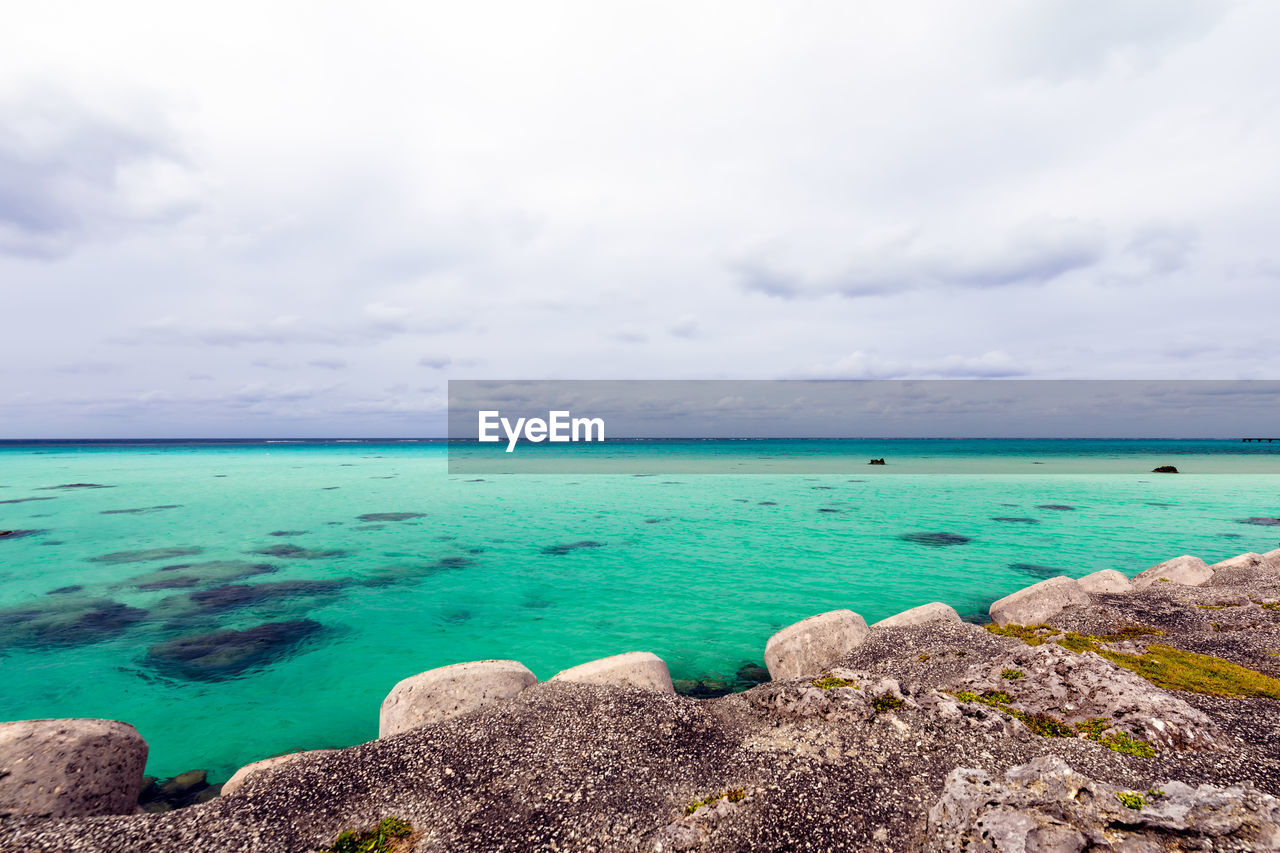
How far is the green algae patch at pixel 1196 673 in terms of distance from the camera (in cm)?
1022

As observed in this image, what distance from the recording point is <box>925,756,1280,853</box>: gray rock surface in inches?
220

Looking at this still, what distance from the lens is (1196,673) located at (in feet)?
36.7

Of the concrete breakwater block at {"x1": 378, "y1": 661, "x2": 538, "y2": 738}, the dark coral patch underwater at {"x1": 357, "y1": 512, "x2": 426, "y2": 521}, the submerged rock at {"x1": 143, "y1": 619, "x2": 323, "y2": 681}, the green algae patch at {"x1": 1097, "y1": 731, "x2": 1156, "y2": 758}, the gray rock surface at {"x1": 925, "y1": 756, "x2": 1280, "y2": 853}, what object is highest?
the gray rock surface at {"x1": 925, "y1": 756, "x2": 1280, "y2": 853}

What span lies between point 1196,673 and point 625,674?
11728mm

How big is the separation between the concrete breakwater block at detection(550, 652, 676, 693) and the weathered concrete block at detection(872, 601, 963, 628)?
21.3 ft

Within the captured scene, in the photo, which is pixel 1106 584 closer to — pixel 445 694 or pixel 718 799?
pixel 718 799

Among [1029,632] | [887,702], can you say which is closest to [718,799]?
[887,702]

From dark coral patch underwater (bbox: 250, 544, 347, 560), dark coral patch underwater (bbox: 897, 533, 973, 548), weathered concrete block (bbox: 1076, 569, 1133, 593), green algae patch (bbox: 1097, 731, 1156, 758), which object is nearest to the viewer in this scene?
green algae patch (bbox: 1097, 731, 1156, 758)

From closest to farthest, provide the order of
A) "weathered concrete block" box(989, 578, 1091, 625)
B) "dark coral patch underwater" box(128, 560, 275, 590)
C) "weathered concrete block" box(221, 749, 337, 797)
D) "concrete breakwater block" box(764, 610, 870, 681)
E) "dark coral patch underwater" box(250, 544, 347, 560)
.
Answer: "weathered concrete block" box(221, 749, 337, 797) → "concrete breakwater block" box(764, 610, 870, 681) → "weathered concrete block" box(989, 578, 1091, 625) → "dark coral patch underwater" box(128, 560, 275, 590) → "dark coral patch underwater" box(250, 544, 347, 560)

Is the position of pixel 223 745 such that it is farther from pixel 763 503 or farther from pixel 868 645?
pixel 763 503

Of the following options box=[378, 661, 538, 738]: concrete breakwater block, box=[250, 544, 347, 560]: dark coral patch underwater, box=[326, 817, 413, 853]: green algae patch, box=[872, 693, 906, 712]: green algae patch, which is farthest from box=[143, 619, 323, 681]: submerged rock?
box=[872, 693, 906, 712]: green algae patch

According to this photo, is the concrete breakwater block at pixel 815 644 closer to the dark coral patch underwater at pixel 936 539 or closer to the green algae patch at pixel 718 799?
the green algae patch at pixel 718 799

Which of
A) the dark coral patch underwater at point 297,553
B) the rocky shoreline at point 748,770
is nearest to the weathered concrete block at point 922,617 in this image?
the rocky shoreline at point 748,770

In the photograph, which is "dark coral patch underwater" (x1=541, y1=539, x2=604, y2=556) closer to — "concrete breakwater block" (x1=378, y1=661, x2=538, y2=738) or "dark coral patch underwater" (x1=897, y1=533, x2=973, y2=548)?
"concrete breakwater block" (x1=378, y1=661, x2=538, y2=738)
